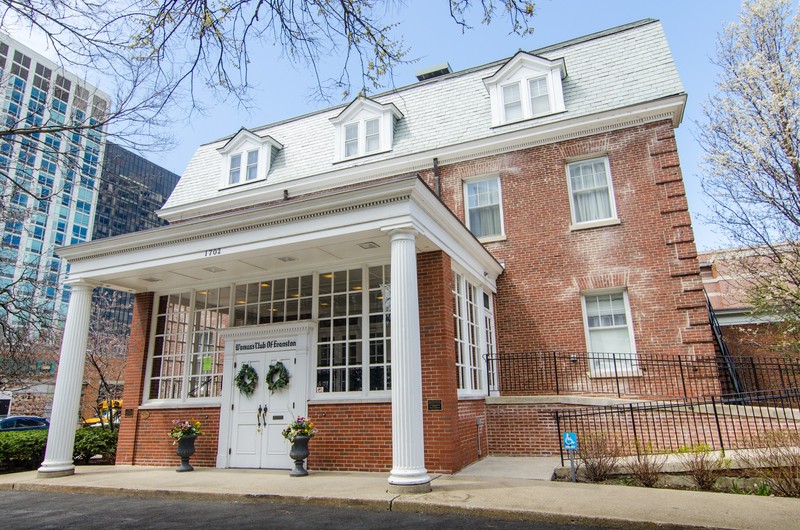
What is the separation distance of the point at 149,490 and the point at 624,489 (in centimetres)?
747

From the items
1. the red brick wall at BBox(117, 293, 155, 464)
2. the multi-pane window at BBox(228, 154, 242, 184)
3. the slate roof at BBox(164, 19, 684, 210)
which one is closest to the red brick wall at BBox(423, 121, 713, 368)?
the slate roof at BBox(164, 19, 684, 210)

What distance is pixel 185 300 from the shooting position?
41.1 feet

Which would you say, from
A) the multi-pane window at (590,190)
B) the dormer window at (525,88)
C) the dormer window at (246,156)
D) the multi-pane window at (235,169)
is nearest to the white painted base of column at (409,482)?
the multi-pane window at (590,190)

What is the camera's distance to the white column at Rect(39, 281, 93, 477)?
10.2m

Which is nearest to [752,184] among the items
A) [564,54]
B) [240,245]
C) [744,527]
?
[564,54]

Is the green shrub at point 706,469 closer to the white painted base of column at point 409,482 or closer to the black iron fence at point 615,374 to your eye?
the black iron fence at point 615,374

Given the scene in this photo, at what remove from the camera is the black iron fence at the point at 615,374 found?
10539mm

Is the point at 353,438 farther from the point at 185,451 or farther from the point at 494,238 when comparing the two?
the point at 494,238

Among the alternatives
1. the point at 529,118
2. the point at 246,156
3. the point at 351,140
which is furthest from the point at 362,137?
the point at 529,118

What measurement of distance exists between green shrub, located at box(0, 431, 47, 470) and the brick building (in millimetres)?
2408

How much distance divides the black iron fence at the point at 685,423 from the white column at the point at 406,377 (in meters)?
2.93

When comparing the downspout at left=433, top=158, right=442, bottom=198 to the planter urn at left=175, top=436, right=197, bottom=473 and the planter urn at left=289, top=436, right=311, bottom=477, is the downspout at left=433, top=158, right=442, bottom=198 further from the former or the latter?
the planter urn at left=175, top=436, right=197, bottom=473

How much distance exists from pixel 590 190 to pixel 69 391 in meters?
12.9

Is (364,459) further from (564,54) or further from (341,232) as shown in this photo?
(564,54)
